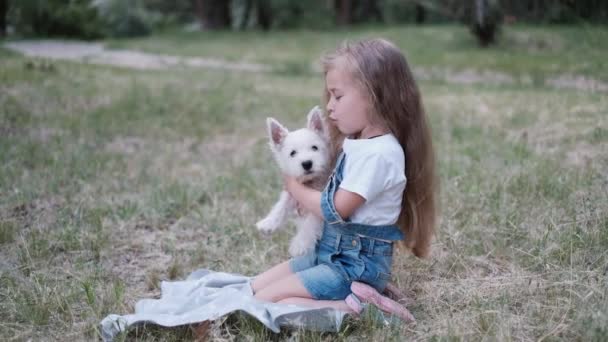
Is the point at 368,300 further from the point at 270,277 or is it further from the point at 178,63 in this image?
the point at 178,63

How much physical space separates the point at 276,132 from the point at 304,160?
282 mm

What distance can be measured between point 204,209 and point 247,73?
30.7ft

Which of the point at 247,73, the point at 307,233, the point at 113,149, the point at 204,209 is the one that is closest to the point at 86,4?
the point at 247,73

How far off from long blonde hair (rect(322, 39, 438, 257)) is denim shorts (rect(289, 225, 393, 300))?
285 mm

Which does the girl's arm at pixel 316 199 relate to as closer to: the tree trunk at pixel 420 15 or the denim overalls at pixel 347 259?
the denim overalls at pixel 347 259

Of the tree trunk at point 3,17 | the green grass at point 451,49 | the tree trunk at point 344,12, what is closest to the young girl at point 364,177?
the green grass at point 451,49

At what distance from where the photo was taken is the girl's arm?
307cm

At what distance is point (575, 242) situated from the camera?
3.81 metres

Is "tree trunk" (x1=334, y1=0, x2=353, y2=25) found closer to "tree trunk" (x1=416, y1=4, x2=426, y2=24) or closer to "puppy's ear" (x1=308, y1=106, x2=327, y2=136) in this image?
"tree trunk" (x1=416, y1=4, x2=426, y2=24)

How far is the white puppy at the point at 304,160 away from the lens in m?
3.29

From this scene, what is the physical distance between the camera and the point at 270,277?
3.55m

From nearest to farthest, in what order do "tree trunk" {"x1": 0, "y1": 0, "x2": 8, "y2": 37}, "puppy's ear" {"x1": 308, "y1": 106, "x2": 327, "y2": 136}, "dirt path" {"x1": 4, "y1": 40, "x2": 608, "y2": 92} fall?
"puppy's ear" {"x1": 308, "y1": 106, "x2": 327, "y2": 136}
"dirt path" {"x1": 4, "y1": 40, "x2": 608, "y2": 92}
"tree trunk" {"x1": 0, "y1": 0, "x2": 8, "y2": 37}

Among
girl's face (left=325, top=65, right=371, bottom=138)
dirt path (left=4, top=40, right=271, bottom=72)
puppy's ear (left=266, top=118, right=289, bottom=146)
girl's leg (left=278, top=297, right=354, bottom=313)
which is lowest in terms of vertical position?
dirt path (left=4, top=40, right=271, bottom=72)

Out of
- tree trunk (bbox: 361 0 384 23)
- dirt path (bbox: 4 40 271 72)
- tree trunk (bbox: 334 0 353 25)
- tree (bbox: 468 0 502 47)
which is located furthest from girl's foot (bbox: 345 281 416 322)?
tree trunk (bbox: 361 0 384 23)
